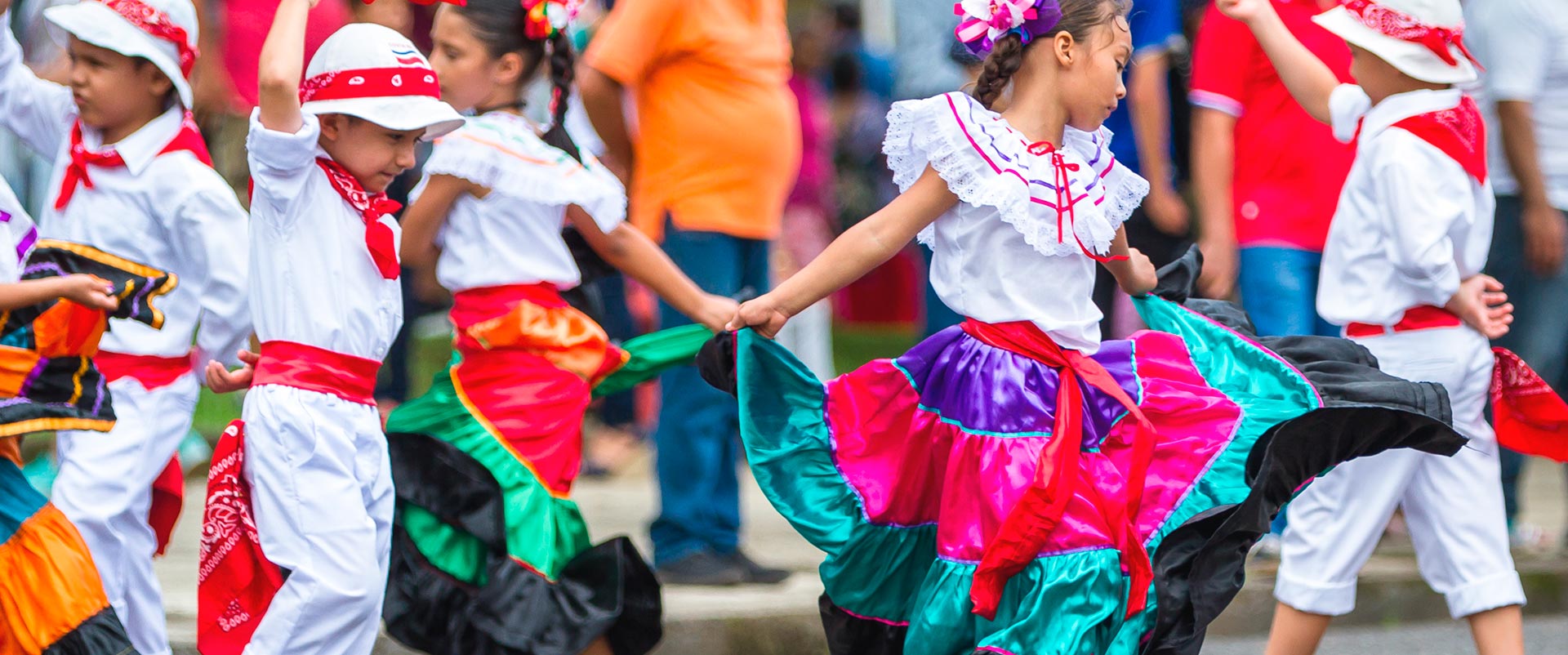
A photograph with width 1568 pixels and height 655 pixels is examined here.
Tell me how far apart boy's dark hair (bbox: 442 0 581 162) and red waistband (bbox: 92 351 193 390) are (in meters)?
1.09

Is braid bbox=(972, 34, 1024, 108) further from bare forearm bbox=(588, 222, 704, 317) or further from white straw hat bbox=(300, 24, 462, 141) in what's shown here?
white straw hat bbox=(300, 24, 462, 141)

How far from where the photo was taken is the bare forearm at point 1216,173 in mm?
5602

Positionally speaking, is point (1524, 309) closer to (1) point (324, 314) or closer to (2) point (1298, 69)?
(2) point (1298, 69)

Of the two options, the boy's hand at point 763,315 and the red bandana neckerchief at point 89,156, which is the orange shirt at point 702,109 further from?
the boy's hand at point 763,315

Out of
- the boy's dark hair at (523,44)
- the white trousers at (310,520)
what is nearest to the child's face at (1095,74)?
the boy's dark hair at (523,44)

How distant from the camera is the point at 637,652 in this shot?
442cm

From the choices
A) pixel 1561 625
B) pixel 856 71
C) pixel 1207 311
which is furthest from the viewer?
pixel 856 71

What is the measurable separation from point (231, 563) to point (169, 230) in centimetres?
89

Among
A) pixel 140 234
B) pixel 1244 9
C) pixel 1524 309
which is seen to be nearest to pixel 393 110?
pixel 140 234

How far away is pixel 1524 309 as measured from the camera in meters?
6.16

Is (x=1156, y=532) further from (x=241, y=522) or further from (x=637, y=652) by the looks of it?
(x=241, y=522)

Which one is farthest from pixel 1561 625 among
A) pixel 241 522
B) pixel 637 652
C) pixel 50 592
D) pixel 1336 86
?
pixel 50 592

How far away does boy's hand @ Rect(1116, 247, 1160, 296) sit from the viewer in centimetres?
400

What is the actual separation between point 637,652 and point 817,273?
130 cm
